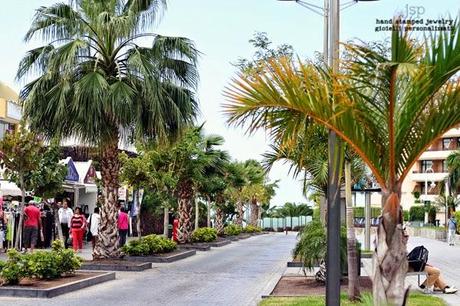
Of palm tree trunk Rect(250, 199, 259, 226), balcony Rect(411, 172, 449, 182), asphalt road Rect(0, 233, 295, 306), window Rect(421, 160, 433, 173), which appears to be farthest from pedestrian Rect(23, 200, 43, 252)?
window Rect(421, 160, 433, 173)

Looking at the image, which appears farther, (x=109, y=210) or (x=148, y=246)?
(x=148, y=246)

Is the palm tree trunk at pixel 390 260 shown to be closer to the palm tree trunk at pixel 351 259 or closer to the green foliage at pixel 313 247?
the palm tree trunk at pixel 351 259

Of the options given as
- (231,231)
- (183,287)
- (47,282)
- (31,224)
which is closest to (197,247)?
(31,224)

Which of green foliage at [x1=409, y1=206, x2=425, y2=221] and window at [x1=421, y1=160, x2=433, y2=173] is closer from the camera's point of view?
green foliage at [x1=409, y1=206, x2=425, y2=221]

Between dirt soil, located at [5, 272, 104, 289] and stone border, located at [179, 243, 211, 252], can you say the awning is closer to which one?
stone border, located at [179, 243, 211, 252]

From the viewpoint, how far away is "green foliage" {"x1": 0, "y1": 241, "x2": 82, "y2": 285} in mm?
14273

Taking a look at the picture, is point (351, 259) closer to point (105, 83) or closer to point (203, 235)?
point (105, 83)

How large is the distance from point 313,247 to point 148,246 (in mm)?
8670

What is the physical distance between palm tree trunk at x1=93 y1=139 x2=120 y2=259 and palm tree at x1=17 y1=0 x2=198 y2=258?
0.03 meters

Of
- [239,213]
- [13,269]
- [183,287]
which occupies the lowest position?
[183,287]

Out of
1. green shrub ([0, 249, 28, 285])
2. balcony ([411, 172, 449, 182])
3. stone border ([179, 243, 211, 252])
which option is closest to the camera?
green shrub ([0, 249, 28, 285])

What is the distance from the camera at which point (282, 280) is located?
1791cm

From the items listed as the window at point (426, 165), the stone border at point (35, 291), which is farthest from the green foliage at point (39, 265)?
the window at point (426, 165)

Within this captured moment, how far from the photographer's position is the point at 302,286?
53.4 ft
